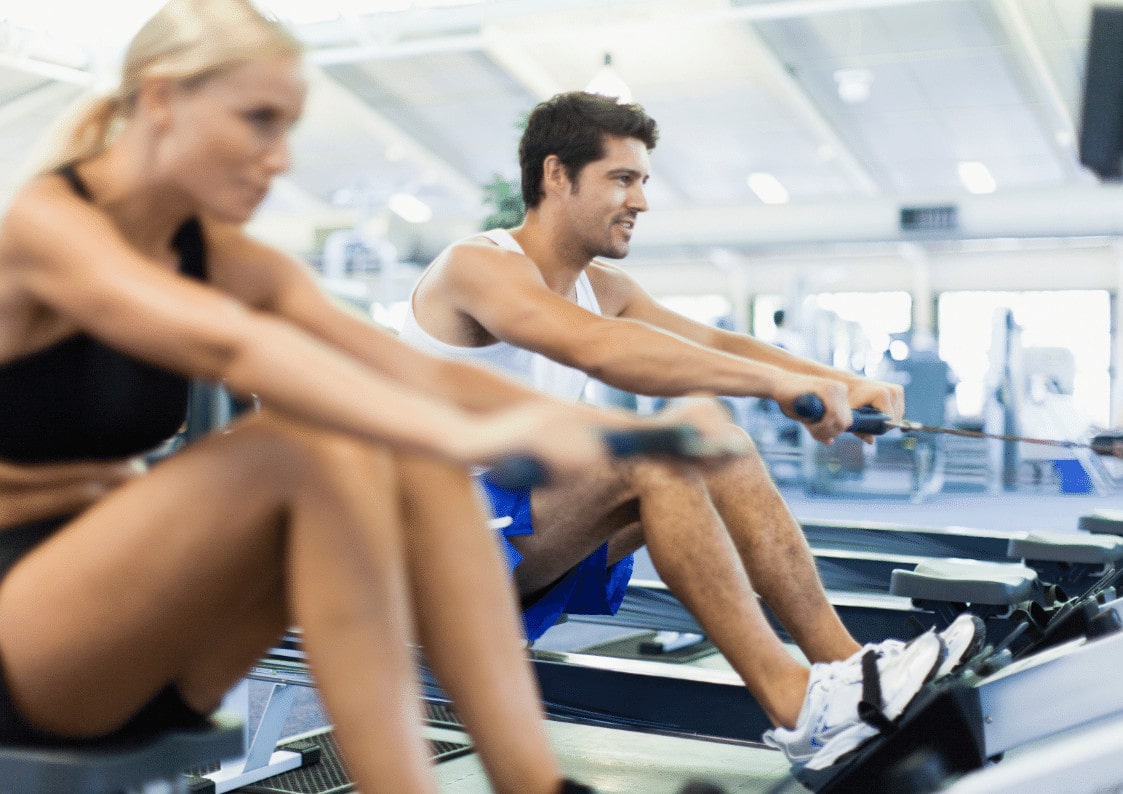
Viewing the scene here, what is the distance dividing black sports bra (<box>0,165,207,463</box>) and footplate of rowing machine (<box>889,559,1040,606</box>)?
141 centimetres

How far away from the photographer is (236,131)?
968mm

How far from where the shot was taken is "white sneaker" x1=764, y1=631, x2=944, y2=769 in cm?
155

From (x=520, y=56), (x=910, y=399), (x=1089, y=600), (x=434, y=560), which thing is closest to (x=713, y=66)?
(x=520, y=56)

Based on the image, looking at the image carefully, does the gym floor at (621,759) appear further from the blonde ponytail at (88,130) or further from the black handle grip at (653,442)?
the blonde ponytail at (88,130)

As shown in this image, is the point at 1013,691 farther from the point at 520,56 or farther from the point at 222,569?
the point at 520,56

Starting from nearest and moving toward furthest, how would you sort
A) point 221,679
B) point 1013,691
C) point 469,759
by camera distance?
point 221,679, point 1013,691, point 469,759

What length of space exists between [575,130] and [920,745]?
3.80ft

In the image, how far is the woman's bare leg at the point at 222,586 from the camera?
0.91 m

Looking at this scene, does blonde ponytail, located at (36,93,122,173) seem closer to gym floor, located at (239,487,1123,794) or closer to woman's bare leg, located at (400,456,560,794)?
woman's bare leg, located at (400,456,560,794)

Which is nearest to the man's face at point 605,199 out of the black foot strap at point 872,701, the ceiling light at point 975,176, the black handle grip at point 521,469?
the black foot strap at point 872,701

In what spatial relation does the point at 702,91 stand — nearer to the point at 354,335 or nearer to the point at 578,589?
the point at 578,589

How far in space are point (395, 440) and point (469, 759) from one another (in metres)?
1.68

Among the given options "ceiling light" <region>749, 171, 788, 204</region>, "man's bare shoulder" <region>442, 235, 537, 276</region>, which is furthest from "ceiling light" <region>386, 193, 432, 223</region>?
"man's bare shoulder" <region>442, 235, 537, 276</region>

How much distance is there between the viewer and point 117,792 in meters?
0.97
